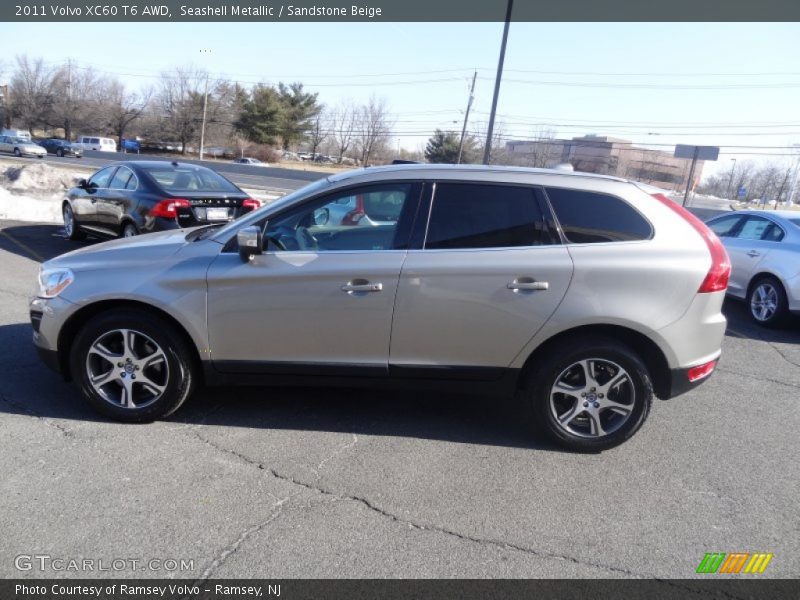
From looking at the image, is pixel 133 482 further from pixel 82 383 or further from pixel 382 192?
pixel 382 192

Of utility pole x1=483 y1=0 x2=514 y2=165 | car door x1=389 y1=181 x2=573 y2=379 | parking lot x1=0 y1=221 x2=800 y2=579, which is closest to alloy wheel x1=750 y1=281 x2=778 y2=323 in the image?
parking lot x1=0 y1=221 x2=800 y2=579

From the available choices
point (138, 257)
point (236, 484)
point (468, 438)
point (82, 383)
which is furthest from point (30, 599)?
point (468, 438)

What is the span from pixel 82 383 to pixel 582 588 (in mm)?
3247

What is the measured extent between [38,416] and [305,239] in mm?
2125

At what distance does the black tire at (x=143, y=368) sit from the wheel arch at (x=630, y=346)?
2.21 meters

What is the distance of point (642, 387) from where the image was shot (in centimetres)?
385

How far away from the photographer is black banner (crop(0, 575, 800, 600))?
8.30 feet

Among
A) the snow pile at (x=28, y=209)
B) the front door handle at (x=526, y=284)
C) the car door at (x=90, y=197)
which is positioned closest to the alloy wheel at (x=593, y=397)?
the front door handle at (x=526, y=284)

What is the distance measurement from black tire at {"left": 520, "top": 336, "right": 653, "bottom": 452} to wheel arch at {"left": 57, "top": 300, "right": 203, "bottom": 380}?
86.5 inches

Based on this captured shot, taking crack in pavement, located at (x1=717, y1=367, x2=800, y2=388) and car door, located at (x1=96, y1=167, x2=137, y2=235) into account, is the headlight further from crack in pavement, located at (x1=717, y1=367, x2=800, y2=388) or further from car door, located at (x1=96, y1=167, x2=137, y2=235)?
crack in pavement, located at (x1=717, y1=367, x2=800, y2=388)

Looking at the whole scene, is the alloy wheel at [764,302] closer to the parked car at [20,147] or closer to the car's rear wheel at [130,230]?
the car's rear wheel at [130,230]

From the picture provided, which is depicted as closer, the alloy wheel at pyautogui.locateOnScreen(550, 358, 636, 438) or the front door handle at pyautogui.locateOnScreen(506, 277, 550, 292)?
the front door handle at pyautogui.locateOnScreen(506, 277, 550, 292)

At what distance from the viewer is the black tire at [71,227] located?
10.3m

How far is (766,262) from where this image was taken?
8055 millimetres
